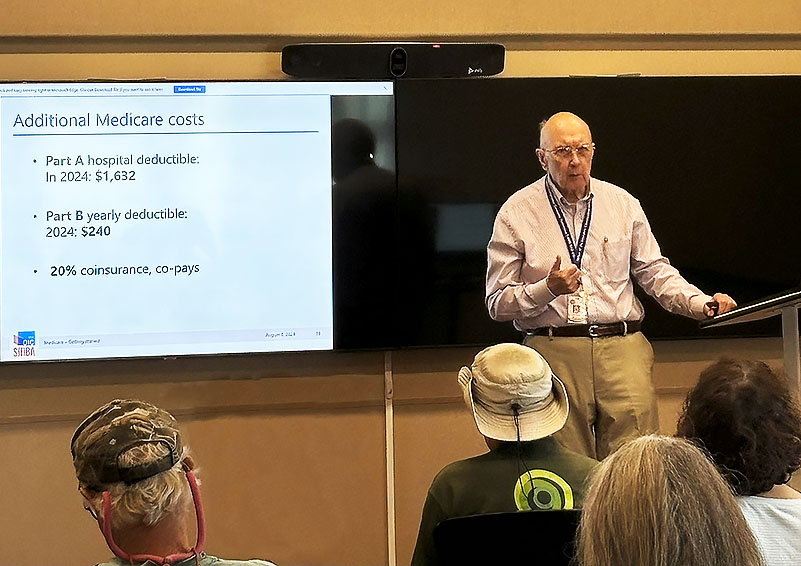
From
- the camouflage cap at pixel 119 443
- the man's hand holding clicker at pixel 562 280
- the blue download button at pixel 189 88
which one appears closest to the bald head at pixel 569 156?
the man's hand holding clicker at pixel 562 280

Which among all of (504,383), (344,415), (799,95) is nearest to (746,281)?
(799,95)

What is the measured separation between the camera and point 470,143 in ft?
11.4

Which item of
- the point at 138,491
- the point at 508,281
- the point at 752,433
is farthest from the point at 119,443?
the point at 508,281

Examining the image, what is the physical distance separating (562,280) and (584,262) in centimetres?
33

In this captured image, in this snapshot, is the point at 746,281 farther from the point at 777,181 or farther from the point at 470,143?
the point at 470,143

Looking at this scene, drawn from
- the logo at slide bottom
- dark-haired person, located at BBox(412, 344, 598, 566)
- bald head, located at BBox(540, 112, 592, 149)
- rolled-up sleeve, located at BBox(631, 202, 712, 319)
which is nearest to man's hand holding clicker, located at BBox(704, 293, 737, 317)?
rolled-up sleeve, located at BBox(631, 202, 712, 319)

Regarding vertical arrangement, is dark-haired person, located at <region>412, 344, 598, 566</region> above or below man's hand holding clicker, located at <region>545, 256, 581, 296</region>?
below

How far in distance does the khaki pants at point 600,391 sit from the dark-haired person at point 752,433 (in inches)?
45.3

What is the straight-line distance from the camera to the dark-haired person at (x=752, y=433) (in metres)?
1.59

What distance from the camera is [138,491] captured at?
4.65 ft

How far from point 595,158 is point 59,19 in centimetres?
214

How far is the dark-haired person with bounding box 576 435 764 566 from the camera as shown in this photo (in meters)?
1.10

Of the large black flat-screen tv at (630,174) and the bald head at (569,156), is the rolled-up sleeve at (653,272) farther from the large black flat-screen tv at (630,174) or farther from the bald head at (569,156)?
the large black flat-screen tv at (630,174)

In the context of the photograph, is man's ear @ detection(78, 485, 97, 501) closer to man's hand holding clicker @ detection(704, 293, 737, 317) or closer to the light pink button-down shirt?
the light pink button-down shirt
